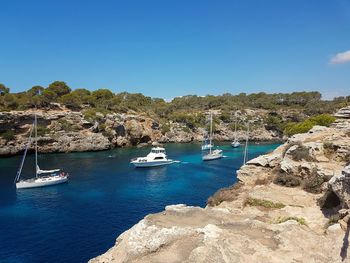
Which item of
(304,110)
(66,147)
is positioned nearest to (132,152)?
(66,147)

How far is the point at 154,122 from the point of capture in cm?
12550

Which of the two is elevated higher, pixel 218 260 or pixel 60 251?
pixel 218 260

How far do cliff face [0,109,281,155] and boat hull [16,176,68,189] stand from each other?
36.8 meters

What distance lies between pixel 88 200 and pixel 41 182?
12800mm

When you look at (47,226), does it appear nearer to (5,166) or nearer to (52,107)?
(5,166)

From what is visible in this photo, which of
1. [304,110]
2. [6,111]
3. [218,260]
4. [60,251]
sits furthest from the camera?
[304,110]

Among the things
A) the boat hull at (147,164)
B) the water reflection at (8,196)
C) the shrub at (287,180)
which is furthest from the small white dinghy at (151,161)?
the shrub at (287,180)

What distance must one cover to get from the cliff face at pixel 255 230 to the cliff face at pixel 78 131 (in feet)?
259

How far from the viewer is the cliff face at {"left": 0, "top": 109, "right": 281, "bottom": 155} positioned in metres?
90.3

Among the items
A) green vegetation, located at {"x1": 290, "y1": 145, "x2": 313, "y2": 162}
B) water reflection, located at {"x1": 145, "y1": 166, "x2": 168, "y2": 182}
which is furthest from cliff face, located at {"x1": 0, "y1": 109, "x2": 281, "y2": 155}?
green vegetation, located at {"x1": 290, "y1": 145, "x2": 313, "y2": 162}

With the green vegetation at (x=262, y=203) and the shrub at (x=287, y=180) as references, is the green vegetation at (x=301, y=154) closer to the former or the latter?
the shrub at (x=287, y=180)

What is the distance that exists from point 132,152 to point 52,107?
118 ft

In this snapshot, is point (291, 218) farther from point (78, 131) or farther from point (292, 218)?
point (78, 131)

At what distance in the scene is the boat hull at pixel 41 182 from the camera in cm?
5327
